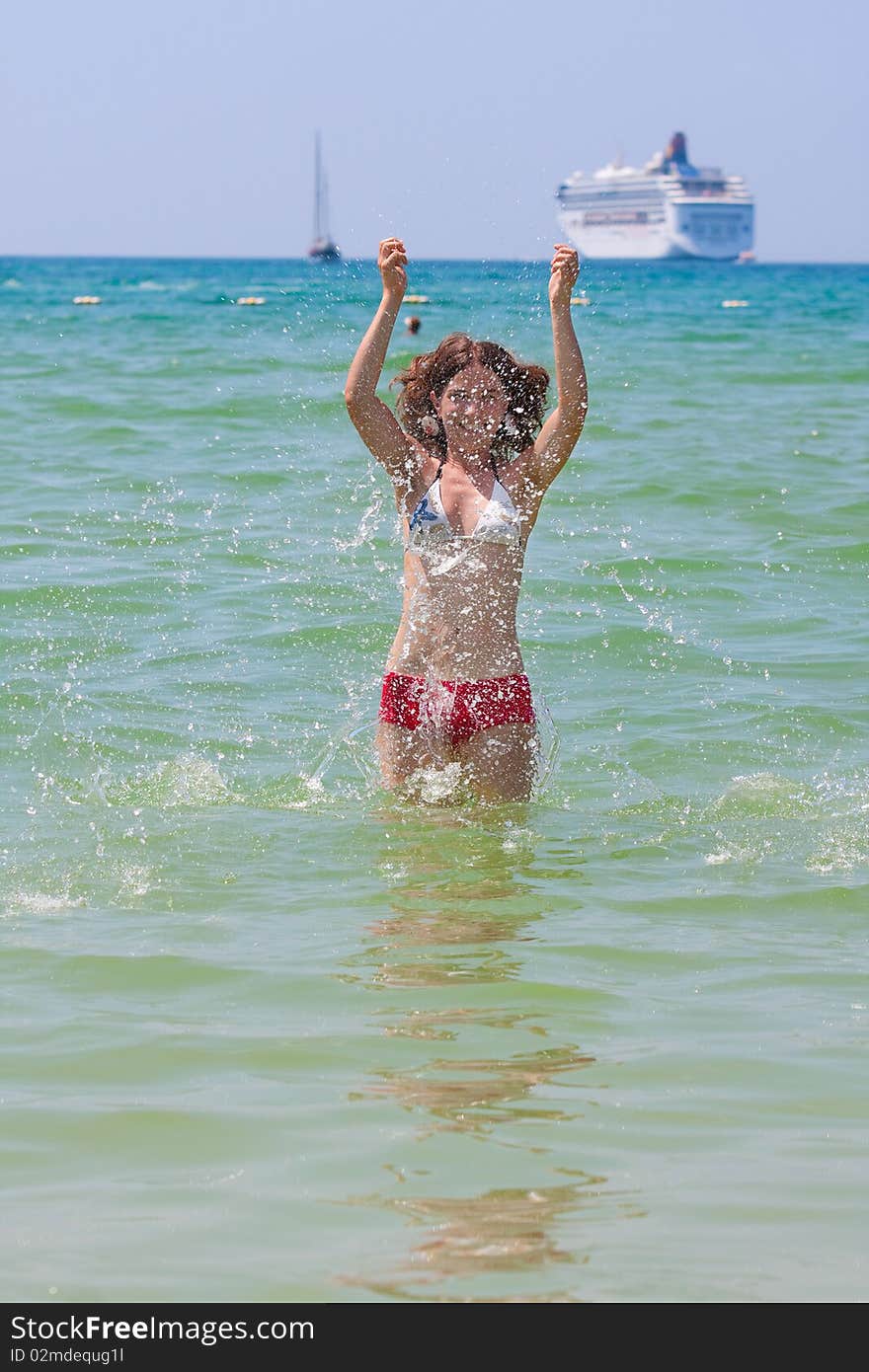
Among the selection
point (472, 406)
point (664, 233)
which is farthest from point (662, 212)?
point (472, 406)

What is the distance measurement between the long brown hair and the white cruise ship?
399ft

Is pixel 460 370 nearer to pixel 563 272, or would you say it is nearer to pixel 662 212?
pixel 563 272

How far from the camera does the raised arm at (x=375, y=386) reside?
511cm

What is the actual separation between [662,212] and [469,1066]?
129689 millimetres

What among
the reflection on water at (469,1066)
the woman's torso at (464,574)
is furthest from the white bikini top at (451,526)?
the reflection on water at (469,1066)

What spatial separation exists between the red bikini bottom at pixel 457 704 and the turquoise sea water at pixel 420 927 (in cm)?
35

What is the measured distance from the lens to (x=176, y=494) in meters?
12.7

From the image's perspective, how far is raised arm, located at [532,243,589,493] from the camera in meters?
5.23

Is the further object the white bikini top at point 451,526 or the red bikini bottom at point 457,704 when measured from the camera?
the red bikini bottom at point 457,704

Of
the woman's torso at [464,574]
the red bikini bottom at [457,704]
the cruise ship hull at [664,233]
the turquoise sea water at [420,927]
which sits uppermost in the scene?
the cruise ship hull at [664,233]

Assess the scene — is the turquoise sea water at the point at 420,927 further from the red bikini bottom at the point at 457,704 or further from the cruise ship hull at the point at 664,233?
the cruise ship hull at the point at 664,233

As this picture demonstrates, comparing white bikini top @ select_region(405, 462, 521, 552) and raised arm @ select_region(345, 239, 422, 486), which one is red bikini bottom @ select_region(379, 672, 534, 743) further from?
raised arm @ select_region(345, 239, 422, 486)

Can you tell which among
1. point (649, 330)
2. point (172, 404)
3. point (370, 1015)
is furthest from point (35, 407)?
point (649, 330)

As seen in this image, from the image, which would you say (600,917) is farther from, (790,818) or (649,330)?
(649,330)
